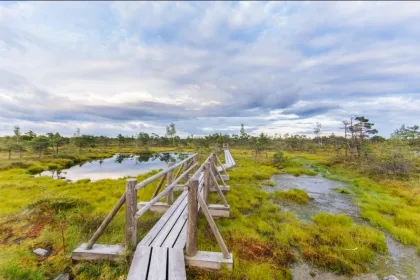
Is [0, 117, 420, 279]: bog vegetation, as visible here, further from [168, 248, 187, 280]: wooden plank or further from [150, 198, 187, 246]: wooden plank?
[150, 198, 187, 246]: wooden plank

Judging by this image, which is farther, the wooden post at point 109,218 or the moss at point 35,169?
the moss at point 35,169

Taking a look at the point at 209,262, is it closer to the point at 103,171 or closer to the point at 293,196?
the point at 293,196

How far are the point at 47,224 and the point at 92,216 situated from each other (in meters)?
1.17

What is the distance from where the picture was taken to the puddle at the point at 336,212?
4.02 m

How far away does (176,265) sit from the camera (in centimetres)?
322

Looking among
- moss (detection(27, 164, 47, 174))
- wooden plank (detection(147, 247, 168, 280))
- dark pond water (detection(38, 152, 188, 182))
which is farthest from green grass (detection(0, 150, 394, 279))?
moss (detection(27, 164, 47, 174))

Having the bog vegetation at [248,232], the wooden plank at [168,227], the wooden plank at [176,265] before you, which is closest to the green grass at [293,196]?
the bog vegetation at [248,232]

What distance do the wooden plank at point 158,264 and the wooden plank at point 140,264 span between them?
0.08 meters

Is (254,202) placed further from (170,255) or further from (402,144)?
(402,144)

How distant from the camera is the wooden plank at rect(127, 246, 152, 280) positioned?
116 inches

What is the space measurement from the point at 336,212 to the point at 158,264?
7.72 m

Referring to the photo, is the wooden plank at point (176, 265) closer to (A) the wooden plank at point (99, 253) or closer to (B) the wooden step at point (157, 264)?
(B) the wooden step at point (157, 264)

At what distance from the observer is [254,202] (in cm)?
816

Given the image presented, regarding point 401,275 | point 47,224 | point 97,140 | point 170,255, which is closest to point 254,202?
point 401,275
